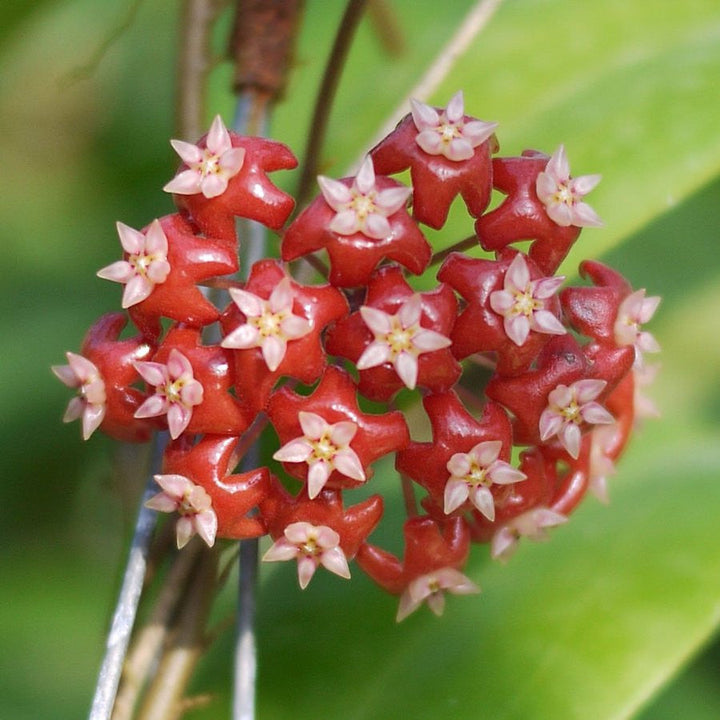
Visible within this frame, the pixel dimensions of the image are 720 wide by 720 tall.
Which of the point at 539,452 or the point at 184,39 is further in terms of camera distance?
the point at 184,39

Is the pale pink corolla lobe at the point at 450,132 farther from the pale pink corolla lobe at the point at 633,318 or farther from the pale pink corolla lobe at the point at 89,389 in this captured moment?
the pale pink corolla lobe at the point at 89,389

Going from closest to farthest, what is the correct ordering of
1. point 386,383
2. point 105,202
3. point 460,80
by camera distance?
point 386,383, point 460,80, point 105,202

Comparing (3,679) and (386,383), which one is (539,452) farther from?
(3,679)

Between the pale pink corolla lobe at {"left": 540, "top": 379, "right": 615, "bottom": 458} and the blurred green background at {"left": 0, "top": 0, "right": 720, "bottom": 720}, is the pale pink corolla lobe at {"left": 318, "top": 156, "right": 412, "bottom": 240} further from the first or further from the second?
the blurred green background at {"left": 0, "top": 0, "right": 720, "bottom": 720}

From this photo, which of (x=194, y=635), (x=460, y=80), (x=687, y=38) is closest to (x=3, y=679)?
(x=194, y=635)

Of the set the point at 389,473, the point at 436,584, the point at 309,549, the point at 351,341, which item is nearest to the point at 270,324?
the point at 351,341

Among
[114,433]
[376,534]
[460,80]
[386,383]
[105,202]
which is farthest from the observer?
[105,202]

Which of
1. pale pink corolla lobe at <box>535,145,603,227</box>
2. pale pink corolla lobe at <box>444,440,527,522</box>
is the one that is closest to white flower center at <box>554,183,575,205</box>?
pale pink corolla lobe at <box>535,145,603,227</box>
